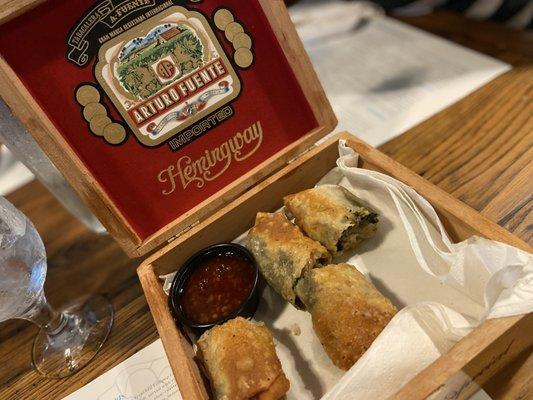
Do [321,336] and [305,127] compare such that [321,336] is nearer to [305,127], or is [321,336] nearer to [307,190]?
[307,190]

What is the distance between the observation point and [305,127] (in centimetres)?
155

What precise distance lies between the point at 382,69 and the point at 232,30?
1201 millimetres

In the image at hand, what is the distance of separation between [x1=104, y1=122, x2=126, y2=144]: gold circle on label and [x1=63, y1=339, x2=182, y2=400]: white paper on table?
655 mm

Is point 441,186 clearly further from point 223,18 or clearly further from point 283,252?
point 223,18

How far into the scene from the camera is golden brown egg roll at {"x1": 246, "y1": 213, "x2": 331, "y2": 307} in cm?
131

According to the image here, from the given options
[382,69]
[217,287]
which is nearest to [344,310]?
[217,287]

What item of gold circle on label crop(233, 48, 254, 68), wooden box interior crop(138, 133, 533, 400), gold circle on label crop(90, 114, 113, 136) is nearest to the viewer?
wooden box interior crop(138, 133, 533, 400)

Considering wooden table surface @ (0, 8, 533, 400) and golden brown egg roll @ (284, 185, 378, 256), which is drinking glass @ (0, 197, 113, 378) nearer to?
wooden table surface @ (0, 8, 533, 400)

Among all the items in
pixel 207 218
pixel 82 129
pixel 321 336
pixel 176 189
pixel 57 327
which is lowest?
pixel 321 336

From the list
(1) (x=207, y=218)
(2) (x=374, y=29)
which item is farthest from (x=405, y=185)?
(2) (x=374, y=29)

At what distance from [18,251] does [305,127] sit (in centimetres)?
95

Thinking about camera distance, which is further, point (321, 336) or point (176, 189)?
point (176, 189)

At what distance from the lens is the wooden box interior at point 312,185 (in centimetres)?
89

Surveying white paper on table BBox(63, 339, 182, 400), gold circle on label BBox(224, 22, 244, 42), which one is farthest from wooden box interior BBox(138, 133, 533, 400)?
gold circle on label BBox(224, 22, 244, 42)
